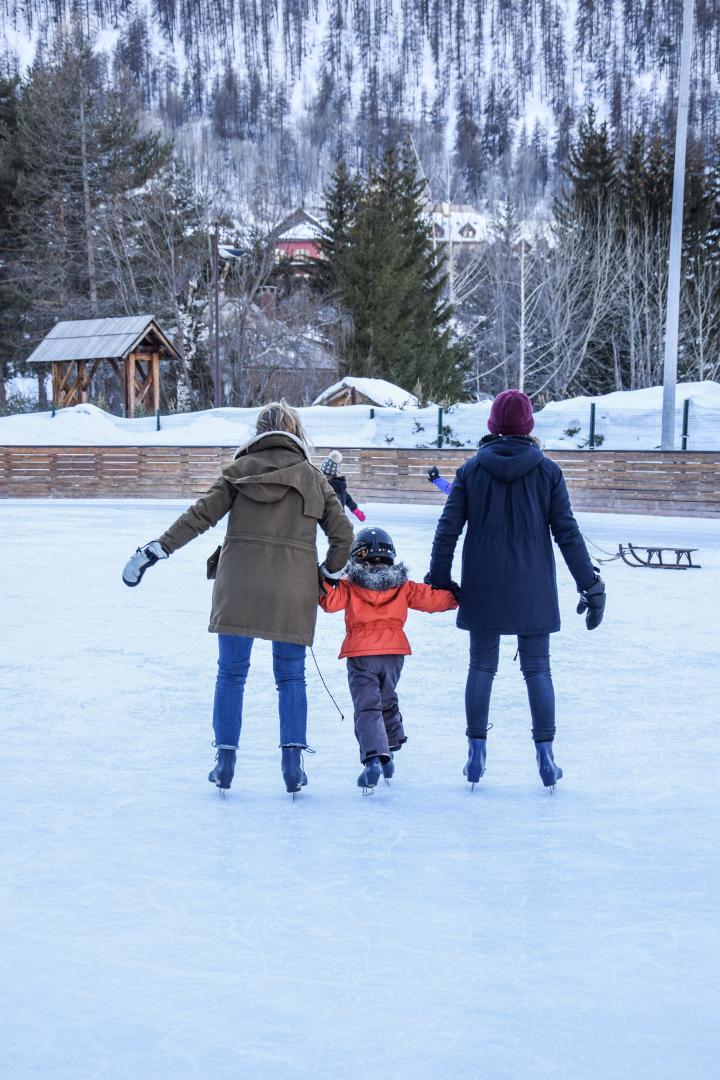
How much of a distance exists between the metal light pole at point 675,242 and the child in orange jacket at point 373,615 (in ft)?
48.7

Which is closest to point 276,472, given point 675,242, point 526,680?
point 526,680

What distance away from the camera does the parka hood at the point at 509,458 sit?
3.77 meters

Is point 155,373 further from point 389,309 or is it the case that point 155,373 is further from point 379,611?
point 379,611

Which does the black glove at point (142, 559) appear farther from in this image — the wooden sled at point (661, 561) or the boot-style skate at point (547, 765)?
the wooden sled at point (661, 561)

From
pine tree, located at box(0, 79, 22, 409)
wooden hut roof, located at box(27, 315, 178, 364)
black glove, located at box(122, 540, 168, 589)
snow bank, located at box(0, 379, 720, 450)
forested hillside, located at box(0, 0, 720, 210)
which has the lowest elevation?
snow bank, located at box(0, 379, 720, 450)

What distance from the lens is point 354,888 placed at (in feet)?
10.1

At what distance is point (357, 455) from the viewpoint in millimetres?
20859

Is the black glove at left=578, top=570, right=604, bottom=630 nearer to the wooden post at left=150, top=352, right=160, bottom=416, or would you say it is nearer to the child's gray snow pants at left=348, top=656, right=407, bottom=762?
the child's gray snow pants at left=348, top=656, right=407, bottom=762

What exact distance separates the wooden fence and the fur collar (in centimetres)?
1422

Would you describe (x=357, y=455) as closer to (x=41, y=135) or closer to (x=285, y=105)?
(x=41, y=135)

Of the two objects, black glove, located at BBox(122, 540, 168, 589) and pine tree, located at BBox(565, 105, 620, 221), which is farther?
pine tree, located at BBox(565, 105, 620, 221)

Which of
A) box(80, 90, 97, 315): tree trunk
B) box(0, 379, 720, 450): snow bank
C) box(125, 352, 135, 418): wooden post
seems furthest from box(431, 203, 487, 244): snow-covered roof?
box(0, 379, 720, 450): snow bank

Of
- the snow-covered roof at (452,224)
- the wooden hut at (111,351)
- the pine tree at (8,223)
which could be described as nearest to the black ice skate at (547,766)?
the wooden hut at (111,351)

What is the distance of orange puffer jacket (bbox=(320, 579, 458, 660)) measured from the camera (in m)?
3.97
